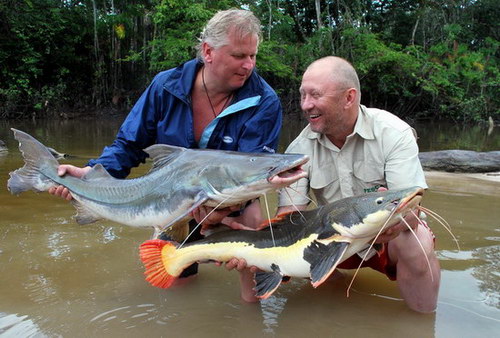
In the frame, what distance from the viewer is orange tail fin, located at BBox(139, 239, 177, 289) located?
278 centimetres

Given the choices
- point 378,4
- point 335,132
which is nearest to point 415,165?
point 335,132

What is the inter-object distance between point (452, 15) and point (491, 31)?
349 centimetres

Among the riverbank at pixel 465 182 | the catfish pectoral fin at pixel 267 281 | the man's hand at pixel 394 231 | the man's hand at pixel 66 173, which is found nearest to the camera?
the man's hand at pixel 394 231

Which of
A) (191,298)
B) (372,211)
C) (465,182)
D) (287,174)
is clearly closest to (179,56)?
(465,182)

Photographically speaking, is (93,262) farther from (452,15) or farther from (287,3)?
(452,15)

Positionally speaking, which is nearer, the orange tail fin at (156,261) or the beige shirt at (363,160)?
the orange tail fin at (156,261)

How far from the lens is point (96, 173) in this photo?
121 inches

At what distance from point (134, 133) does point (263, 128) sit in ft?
3.14

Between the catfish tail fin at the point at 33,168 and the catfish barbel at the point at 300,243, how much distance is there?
921 mm

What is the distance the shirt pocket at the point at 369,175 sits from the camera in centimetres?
302

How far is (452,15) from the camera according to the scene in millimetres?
30078

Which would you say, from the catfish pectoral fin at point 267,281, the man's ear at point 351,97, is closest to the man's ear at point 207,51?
the man's ear at point 351,97

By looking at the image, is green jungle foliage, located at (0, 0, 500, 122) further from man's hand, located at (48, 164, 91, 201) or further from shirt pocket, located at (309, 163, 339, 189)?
shirt pocket, located at (309, 163, 339, 189)

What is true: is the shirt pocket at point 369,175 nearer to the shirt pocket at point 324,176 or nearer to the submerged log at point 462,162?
the shirt pocket at point 324,176
